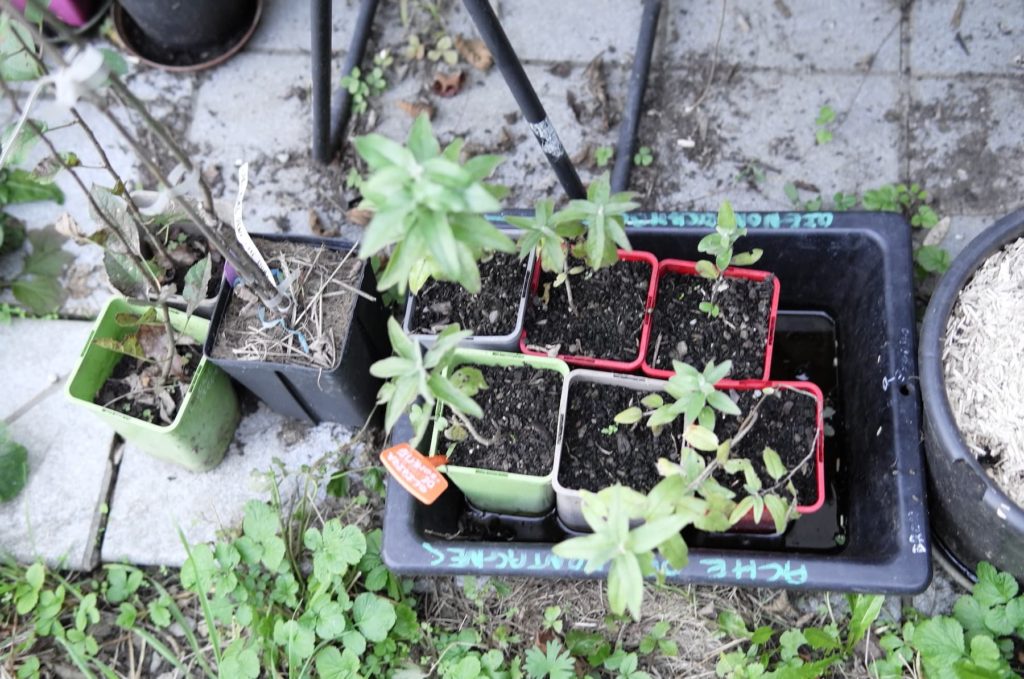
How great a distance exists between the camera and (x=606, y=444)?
5.13 feet

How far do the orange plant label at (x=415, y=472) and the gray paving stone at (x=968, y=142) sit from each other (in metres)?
1.22

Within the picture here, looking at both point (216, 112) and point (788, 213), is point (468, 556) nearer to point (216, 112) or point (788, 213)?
point (788, 213)

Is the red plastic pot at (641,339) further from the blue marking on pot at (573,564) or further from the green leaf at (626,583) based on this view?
the green leaf at (626,583)

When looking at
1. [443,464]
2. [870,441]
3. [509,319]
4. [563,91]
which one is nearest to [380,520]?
[443,464]

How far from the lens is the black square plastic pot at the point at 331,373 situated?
1.64 meters

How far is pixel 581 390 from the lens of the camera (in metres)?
1.60

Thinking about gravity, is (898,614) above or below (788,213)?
below

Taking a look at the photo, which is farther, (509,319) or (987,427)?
(509,319)

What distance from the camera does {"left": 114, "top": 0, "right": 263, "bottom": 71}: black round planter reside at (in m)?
2.18

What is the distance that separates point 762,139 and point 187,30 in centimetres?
137

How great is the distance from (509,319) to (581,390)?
0.17 meters

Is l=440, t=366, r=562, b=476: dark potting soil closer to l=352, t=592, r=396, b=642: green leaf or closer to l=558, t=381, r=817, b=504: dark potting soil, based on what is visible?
l=558, t=381, r=817, b=504: dark potting soil

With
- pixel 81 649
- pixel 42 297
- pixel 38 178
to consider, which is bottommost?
pixel 81 649

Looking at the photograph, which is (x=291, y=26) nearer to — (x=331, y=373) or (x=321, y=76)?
(x=321, y=76)
